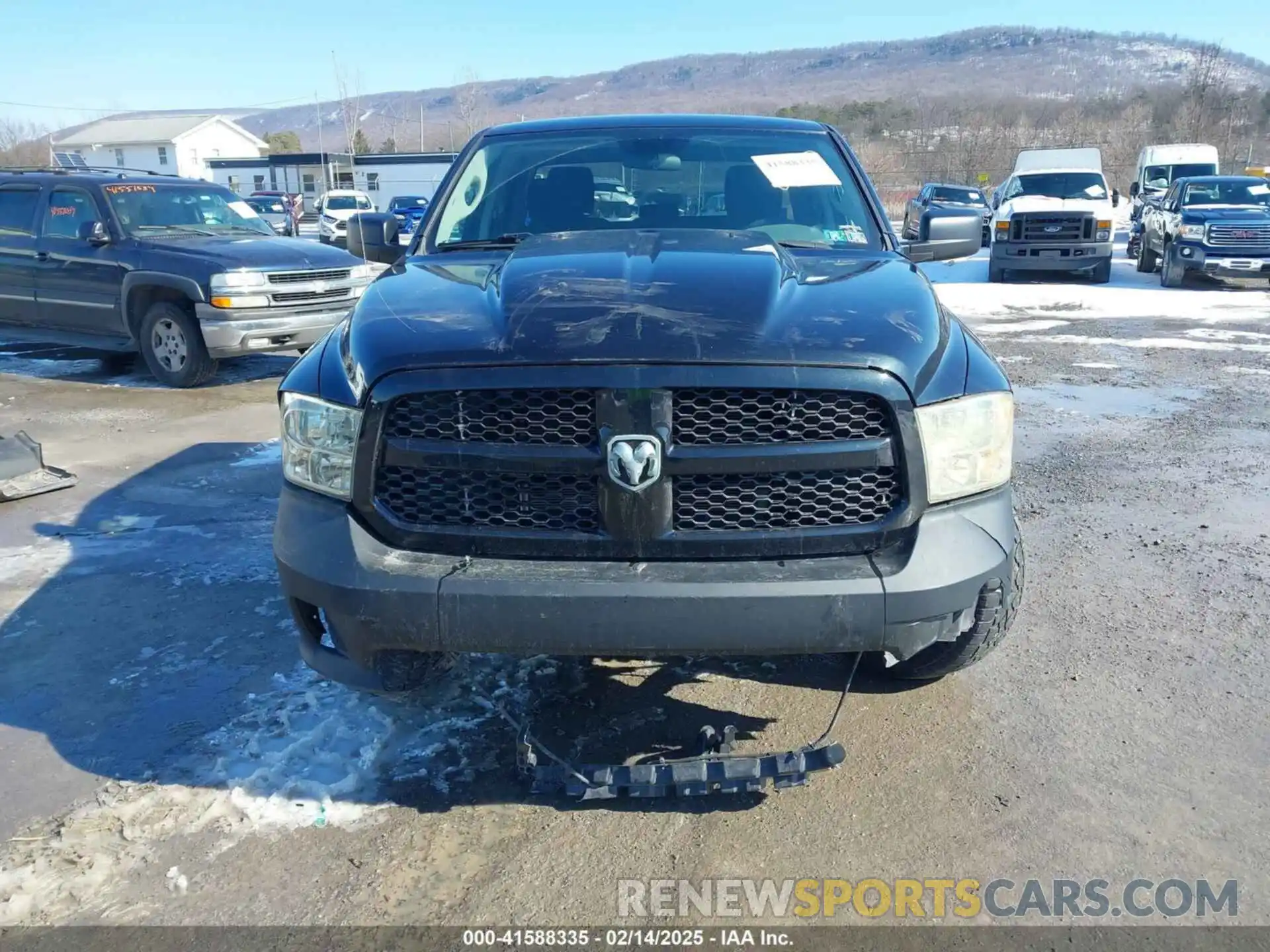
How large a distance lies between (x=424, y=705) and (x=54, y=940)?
1181 millimetres

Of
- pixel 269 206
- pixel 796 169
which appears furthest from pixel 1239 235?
pixel 269 206

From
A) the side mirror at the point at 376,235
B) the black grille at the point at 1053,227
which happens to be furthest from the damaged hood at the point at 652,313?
the black grille at the point at 1053,227

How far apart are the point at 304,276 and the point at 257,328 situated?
678 mm

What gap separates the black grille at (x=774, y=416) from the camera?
2.28 meters

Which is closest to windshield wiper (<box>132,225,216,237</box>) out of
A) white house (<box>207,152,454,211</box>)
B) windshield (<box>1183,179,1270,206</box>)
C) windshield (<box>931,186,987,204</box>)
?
windshield (<box>1183,179,1270,206</box>)

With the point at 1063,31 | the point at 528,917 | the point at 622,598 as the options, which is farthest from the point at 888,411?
the point at 1063,31

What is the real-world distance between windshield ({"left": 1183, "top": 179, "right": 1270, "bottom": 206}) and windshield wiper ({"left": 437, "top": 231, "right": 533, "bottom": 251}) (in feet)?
51.2

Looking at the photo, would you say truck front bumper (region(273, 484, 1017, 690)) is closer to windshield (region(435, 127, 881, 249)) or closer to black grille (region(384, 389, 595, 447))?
black grille (region(384, 389, 595, 447))

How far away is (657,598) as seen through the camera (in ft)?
7.29

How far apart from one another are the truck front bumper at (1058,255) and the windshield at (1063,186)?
1726mm

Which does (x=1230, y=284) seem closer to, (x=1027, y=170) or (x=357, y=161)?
(x=1027, y=170)

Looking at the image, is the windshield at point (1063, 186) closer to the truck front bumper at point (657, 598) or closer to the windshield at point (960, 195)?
the windshield at point (960, 195)

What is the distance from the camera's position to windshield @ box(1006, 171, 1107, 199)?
17.3m

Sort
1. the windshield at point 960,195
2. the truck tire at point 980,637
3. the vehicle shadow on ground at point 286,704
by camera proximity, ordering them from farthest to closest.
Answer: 1. the windshield at point 960,195
2. the vehicle shadow on ground at point 286,704
3. the truck tire at point 980,637
